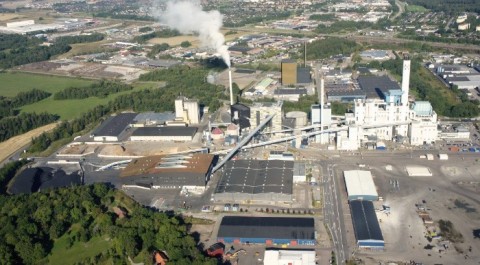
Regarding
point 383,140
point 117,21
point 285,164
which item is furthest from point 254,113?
point 117,21

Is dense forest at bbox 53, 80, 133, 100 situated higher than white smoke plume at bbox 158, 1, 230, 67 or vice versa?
white smoke plume at bbox 158, 1, 230, 67

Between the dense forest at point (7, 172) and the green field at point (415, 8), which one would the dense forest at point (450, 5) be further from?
the dense forest at point (7, 172)

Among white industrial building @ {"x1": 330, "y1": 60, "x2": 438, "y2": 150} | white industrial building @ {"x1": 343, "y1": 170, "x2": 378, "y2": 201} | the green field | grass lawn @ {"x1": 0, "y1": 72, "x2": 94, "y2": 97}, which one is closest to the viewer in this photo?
white industrial building @ {"x1": 343, "y1": 170, "x2": 378, "y2": 201}

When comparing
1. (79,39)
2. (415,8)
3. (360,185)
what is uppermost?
(415,8)

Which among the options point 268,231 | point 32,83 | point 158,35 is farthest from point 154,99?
point 158,35

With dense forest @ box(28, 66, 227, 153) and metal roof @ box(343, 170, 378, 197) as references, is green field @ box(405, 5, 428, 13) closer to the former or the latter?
dense forest @ box(28, 66, 227, 153)

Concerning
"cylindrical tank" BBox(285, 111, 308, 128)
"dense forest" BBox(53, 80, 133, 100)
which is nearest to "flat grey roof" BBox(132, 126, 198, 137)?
"cylindrical tank" BBox(285, 111, 308, 128)

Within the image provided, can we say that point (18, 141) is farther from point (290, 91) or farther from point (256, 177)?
point (290, 91)

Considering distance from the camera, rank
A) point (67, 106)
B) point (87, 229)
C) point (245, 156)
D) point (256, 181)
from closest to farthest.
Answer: point (87, 229), point (256, 181), point (245, 156), point (67, 106)
